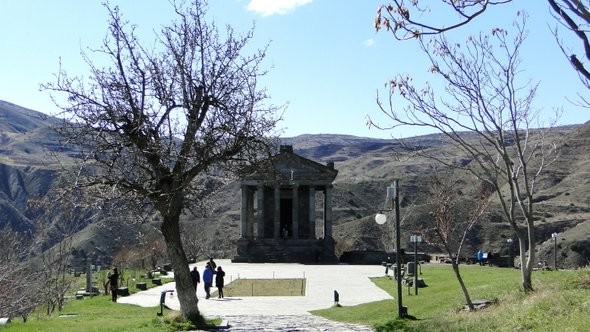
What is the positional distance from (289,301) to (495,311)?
14.0 metres

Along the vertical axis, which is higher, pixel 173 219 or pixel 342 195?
pixel 342 195

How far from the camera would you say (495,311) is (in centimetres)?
1523

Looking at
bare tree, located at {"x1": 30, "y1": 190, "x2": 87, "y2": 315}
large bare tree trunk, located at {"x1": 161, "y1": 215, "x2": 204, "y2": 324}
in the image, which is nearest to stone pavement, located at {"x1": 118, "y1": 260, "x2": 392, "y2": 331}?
large bare tree trunk, located at {"x1": 161, "y1": 215, "x2": 204, "y2": 324}

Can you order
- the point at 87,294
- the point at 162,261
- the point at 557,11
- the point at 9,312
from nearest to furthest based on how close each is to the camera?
the point at 557,11 < the point at 9,312 < the point at 87,294 < the point at 162,261

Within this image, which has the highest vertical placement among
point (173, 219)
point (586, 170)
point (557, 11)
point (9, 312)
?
point (586, 170)

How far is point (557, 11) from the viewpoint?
25.3 ft

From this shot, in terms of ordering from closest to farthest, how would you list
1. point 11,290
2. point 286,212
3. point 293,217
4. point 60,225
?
point 11,290 → point 60,225 → point 293,217 → point 286,212

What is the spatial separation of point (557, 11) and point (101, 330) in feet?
41.4

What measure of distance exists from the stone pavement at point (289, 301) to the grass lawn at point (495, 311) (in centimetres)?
133

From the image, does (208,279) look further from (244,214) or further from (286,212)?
(286,212)

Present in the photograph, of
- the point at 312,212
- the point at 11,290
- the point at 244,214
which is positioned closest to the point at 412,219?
the point at 312,212

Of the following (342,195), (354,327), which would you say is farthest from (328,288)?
(342,195)

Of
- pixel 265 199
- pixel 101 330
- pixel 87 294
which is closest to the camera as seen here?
pixel 101 330

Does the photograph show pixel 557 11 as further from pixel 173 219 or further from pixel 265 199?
pixel 265 199
